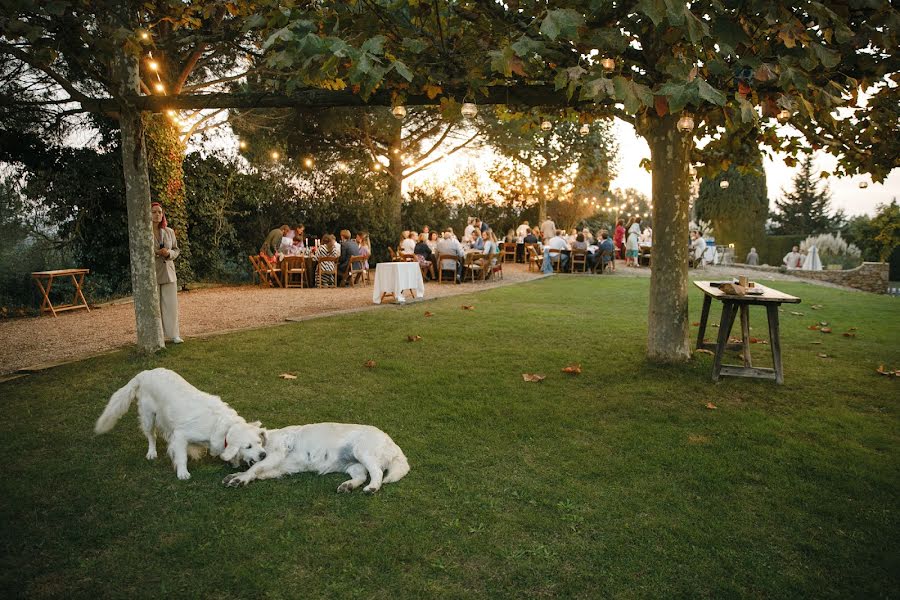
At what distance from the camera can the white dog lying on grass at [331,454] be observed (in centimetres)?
355

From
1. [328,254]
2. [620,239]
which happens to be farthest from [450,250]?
[620,239]

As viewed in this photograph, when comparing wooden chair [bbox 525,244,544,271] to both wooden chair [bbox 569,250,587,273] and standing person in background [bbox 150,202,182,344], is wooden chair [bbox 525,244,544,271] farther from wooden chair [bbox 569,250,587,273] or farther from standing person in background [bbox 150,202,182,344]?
standing person in background [bbox 150,202,182,344]

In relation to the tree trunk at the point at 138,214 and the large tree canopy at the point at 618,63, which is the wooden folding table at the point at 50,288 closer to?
the tree trunk at the point at 138,214

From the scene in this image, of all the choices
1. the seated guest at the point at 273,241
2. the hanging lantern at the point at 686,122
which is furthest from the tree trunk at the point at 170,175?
the hanging lantern at the point at 686,122

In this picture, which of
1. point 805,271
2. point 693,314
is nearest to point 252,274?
point 693,314

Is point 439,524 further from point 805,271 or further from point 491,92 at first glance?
point 805,271

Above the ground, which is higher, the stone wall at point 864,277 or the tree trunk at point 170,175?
the tree trunk at point 170,175

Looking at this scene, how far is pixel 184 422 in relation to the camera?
3.67 m

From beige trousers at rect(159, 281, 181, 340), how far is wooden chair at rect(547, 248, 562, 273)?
46.8 feet

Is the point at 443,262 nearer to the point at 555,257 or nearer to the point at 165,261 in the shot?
the point at 555,257

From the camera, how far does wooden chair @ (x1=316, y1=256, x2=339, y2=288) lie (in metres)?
14.9

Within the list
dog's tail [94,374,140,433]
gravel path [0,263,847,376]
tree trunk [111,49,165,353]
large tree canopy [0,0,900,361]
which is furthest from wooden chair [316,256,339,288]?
dog's tail [94,374,140,433]

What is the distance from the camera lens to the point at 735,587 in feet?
8.35

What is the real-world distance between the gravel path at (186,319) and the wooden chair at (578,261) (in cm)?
613
